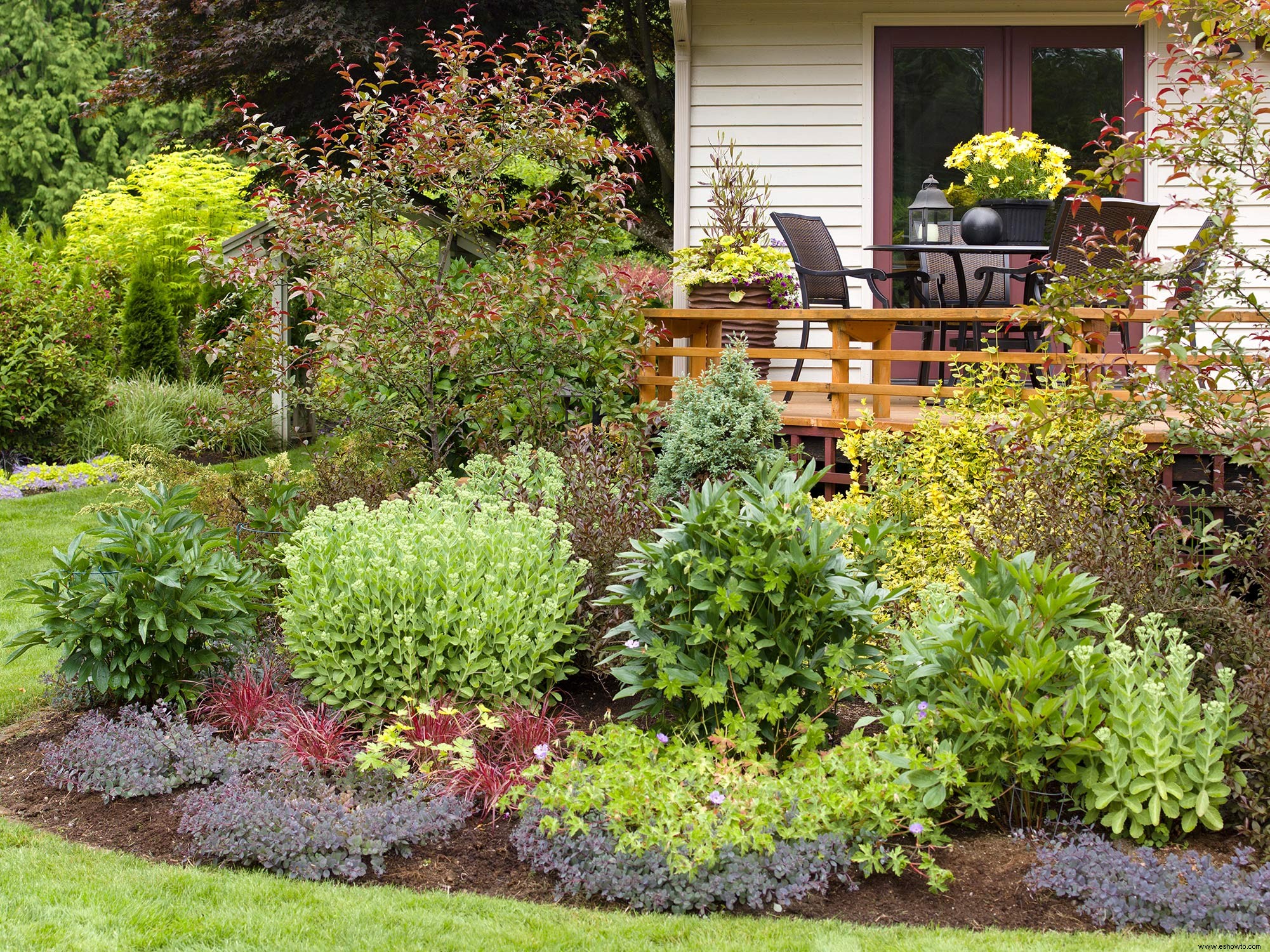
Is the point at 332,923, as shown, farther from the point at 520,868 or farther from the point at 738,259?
the point at 738,259

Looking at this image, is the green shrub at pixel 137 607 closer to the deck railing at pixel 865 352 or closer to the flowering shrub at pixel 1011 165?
the deck railing at pixel 865 352

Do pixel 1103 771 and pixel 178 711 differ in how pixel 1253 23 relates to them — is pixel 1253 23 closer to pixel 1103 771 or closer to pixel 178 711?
pixel 1103 771

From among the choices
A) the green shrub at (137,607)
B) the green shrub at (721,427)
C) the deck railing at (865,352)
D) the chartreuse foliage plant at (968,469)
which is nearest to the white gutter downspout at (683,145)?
the deck railing at (865,352)

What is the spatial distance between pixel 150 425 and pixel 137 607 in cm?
723

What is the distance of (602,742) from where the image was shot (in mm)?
3480

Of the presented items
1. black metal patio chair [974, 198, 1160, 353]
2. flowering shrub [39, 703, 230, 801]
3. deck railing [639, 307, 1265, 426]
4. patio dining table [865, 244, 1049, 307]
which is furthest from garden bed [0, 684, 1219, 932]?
patio dining table [865, 244, 1049, 307]

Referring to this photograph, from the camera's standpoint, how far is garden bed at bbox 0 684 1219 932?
9.42ft

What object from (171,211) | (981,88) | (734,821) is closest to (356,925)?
(734,821)

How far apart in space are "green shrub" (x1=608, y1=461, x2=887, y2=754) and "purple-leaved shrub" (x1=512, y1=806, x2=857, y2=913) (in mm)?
491

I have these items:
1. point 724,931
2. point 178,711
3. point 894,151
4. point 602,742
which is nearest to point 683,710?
point 602,742

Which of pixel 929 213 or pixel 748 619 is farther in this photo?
pixel 929 213

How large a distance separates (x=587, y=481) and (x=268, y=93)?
9199mm

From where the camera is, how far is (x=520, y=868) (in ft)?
10.3

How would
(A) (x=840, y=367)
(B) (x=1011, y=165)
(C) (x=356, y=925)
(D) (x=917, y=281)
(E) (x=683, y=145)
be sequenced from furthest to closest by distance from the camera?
(E) (x=683, y=145)
(D) (x=917, y=281)
(B) (x=1011, y=165)
(A) (x=840, y=367)
(C) (x=356, y=925)
